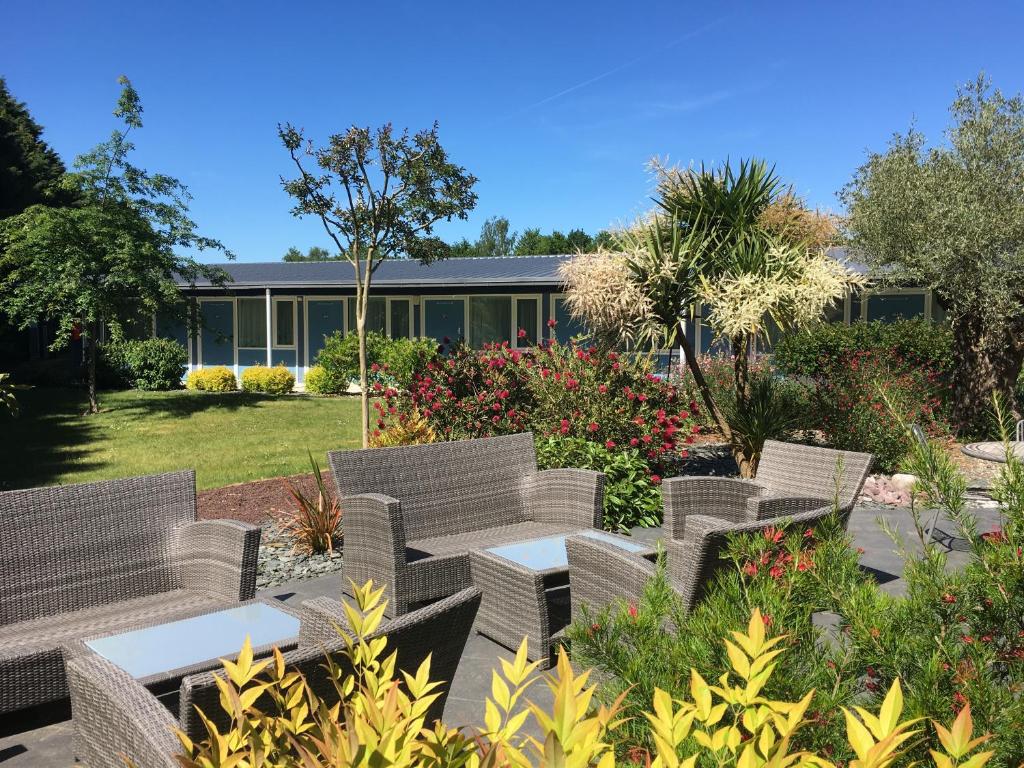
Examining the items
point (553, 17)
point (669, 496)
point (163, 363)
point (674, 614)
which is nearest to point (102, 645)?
point (674, 614)

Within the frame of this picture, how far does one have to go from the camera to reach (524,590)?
159 inches

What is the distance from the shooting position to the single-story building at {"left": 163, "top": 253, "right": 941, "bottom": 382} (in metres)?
22.0

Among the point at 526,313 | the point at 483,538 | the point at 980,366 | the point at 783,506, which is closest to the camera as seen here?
the point at 783,506

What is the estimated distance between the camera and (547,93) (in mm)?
45156

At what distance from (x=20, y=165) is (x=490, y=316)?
15.5 metres

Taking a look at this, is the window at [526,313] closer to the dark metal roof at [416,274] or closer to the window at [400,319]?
the dark metal roof at [416,274]

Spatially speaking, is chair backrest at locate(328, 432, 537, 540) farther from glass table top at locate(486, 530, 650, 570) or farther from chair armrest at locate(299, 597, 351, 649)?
chair armrest at locate(299, 597, 351, 649)

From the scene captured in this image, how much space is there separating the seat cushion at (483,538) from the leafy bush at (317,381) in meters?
15.9

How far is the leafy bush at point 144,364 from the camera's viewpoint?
2183 centimetres

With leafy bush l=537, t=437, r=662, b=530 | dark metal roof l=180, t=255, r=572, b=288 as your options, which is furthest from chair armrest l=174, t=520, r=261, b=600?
dark metal roof l=180, t=255, r=572, b=288

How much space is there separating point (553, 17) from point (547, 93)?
24.5 metres

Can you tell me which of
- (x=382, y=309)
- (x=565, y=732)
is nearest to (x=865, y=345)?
(x=382, y=309)

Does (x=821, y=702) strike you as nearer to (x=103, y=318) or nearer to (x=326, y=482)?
(x=326, y=482)

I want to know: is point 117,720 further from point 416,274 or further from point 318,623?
point 416,274
